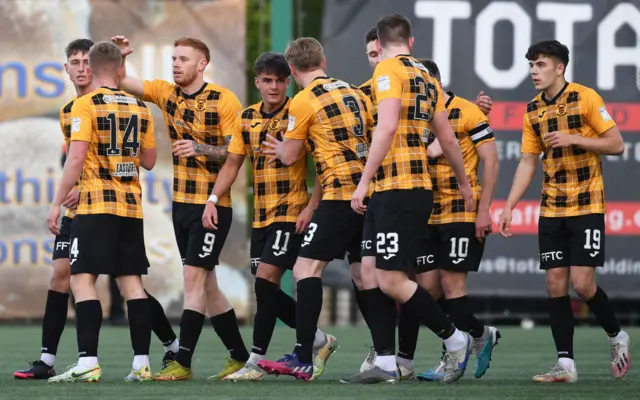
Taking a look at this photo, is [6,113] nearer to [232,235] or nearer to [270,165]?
[232,235]

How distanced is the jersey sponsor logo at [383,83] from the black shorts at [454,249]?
4.77 feet

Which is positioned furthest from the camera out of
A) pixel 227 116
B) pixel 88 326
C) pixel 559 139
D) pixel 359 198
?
pixel 227 116

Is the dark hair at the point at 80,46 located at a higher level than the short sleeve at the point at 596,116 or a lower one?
higher

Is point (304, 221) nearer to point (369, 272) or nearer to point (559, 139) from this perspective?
point (369, 272)

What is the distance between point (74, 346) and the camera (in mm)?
10883

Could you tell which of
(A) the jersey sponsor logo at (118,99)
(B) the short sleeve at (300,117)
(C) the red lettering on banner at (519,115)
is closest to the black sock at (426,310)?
(B) the short sleeve at (300,117)

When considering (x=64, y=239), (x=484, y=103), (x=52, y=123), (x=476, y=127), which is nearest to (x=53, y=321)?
(x=64, y=239)

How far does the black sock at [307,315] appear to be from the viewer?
7.13 metres

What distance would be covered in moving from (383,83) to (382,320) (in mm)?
1245

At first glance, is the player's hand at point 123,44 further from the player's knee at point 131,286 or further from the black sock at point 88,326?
Answer: the black sock at point 88,326

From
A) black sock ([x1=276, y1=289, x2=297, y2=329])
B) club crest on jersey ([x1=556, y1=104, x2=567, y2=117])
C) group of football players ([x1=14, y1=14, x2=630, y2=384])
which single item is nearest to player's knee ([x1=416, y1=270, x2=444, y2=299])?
group of football players ([x1=14, y1=14, x2=630, y2=384])

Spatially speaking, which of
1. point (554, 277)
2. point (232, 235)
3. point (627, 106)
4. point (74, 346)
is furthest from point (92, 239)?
point (627, 106)

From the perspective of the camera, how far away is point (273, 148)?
7379 mm

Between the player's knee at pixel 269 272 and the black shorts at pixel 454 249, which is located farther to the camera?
the black shorts at pixel 454 249
